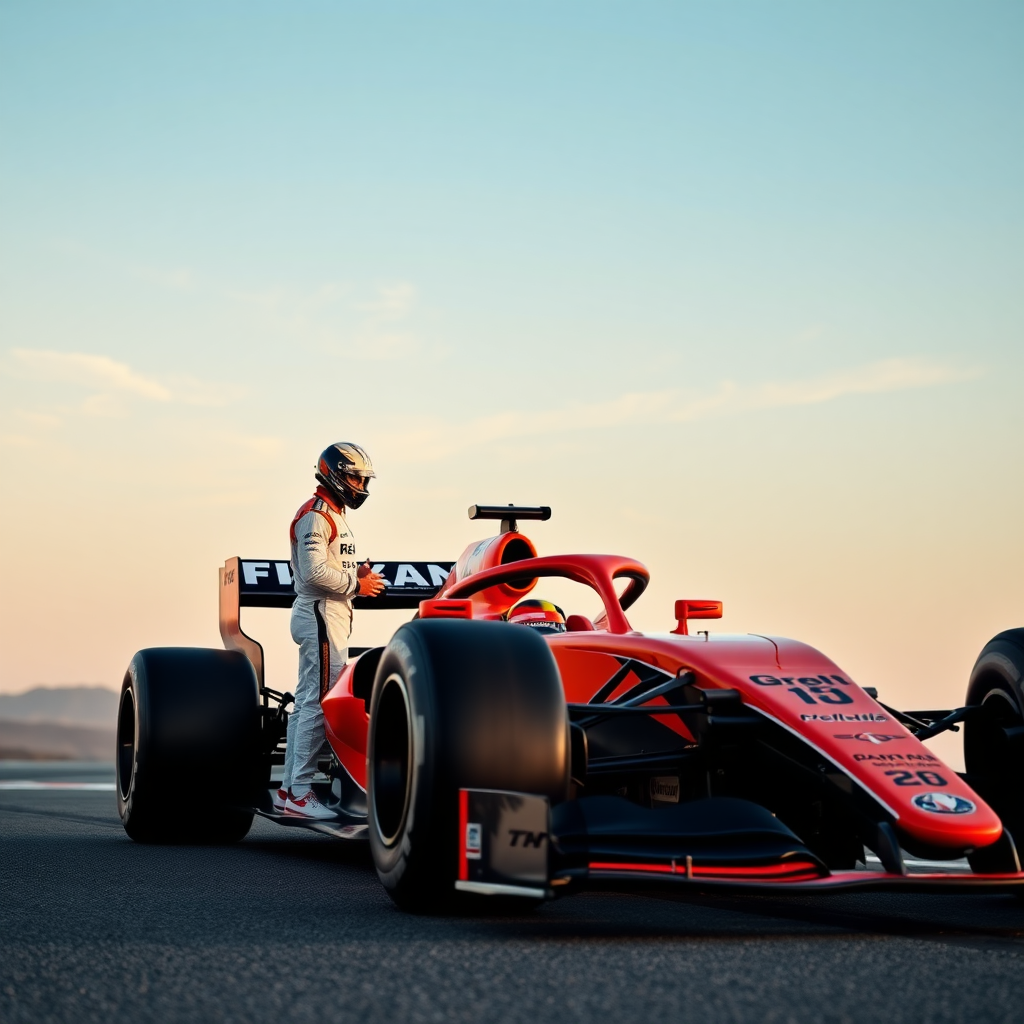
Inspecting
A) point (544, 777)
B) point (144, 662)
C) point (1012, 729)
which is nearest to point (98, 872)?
point (144, 662)

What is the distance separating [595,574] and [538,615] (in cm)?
97

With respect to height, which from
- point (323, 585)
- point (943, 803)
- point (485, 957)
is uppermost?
point (323, 585)

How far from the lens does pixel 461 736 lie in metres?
4.34

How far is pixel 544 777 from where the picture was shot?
4.33 meters

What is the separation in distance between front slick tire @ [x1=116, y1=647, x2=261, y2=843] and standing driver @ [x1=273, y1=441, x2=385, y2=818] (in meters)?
0.30

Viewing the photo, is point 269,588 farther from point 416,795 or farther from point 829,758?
point 829,758

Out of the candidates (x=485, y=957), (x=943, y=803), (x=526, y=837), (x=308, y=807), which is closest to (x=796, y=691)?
(x=943, y=803)

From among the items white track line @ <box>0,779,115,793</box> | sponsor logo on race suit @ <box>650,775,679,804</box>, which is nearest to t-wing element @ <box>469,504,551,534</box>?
sponsor logo on race suit @ <box>650,775,679,804</box>

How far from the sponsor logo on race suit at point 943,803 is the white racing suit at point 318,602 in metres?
4.08

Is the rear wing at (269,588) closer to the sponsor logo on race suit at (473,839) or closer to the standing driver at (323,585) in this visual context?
the standing driver at (323,585)

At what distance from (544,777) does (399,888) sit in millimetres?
654

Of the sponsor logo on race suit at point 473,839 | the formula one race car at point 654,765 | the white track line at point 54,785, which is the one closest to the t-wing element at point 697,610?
the formula one race car at point 654,765

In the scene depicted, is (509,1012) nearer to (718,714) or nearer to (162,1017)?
(162,1017)

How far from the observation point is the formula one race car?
423cm
